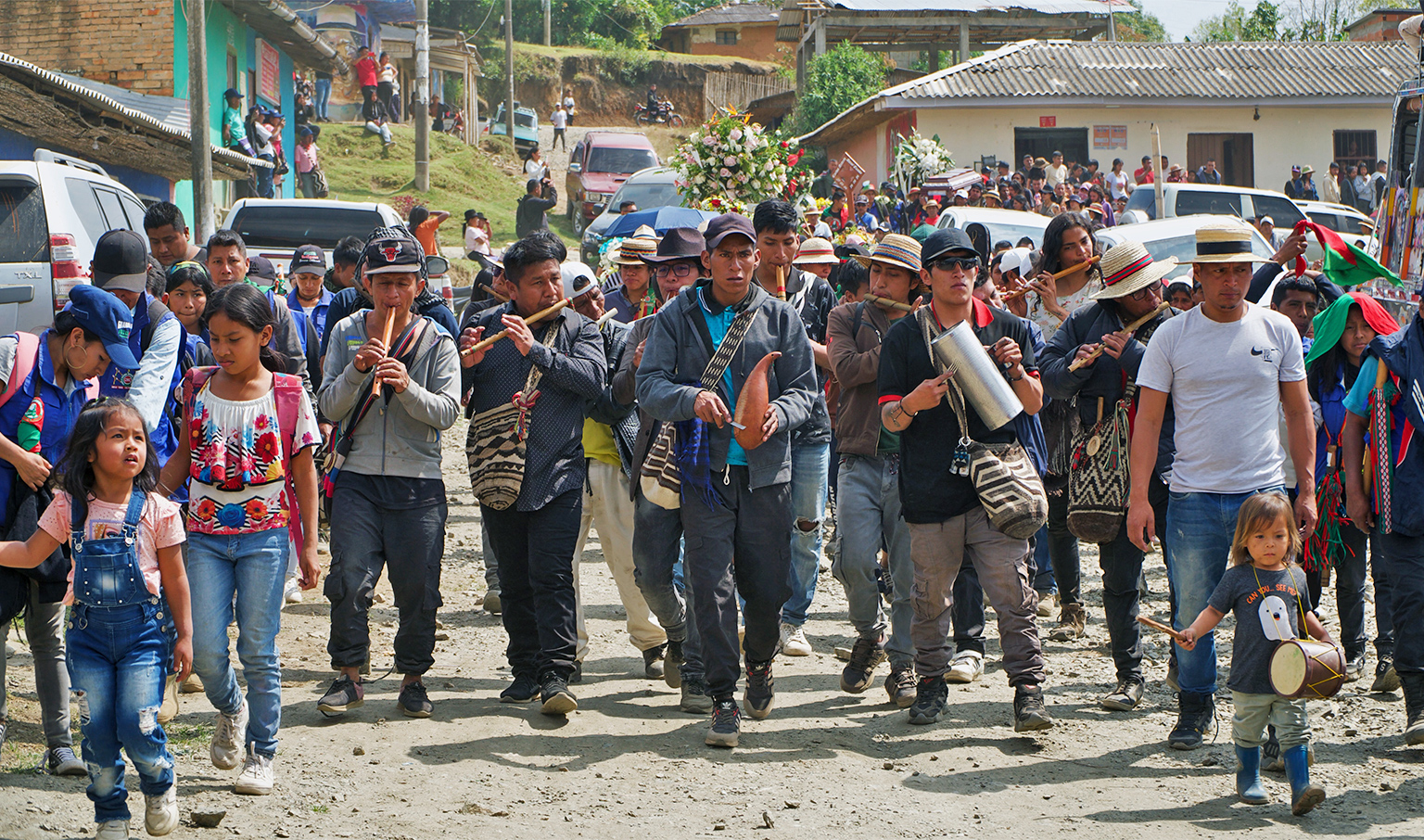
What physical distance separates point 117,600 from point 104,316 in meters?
1.34

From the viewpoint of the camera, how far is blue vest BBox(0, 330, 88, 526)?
16.3 feet

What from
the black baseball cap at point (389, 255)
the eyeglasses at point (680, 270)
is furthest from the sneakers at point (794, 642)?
the black baseball cap at point (389, 255)

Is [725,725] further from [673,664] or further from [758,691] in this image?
[673,664]

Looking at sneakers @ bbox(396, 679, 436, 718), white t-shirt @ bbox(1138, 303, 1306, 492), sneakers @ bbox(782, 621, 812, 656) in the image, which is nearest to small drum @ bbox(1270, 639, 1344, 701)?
white t-shirt @ bbox(1138, 303, 1306, 492)

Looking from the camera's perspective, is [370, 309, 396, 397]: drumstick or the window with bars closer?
[370, 309, 396, 397]: drumstick

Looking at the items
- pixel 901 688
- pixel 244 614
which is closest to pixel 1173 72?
pixel 901 688

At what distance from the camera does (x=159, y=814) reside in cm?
442

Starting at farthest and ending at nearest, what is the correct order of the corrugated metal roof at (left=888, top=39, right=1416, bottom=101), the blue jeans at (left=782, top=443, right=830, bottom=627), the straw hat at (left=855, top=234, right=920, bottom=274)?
the corrugated metal roof at (left=888, top=39, right=1416, bottom=101), the blue jeans at (left=782, top=443, right=830, bottom=627), the straw hat at (left=855, top=234, right=920, bottom=274)

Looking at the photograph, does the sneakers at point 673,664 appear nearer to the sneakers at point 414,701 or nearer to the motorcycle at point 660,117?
the sneakers at point 414,701

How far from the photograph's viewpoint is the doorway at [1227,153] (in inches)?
1264

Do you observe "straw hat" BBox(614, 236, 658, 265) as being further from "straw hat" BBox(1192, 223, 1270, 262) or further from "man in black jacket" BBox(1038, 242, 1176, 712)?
"straw hat" BBox(1192, 223, 1270, 262)

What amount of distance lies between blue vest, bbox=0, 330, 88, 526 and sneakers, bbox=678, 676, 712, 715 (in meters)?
2.79

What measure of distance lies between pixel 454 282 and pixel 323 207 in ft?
34.1

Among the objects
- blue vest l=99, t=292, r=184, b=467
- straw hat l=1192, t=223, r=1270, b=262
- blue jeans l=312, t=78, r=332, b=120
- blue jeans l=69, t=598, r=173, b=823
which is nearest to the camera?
blue jeans l=69, t=598, r=173, b=823
